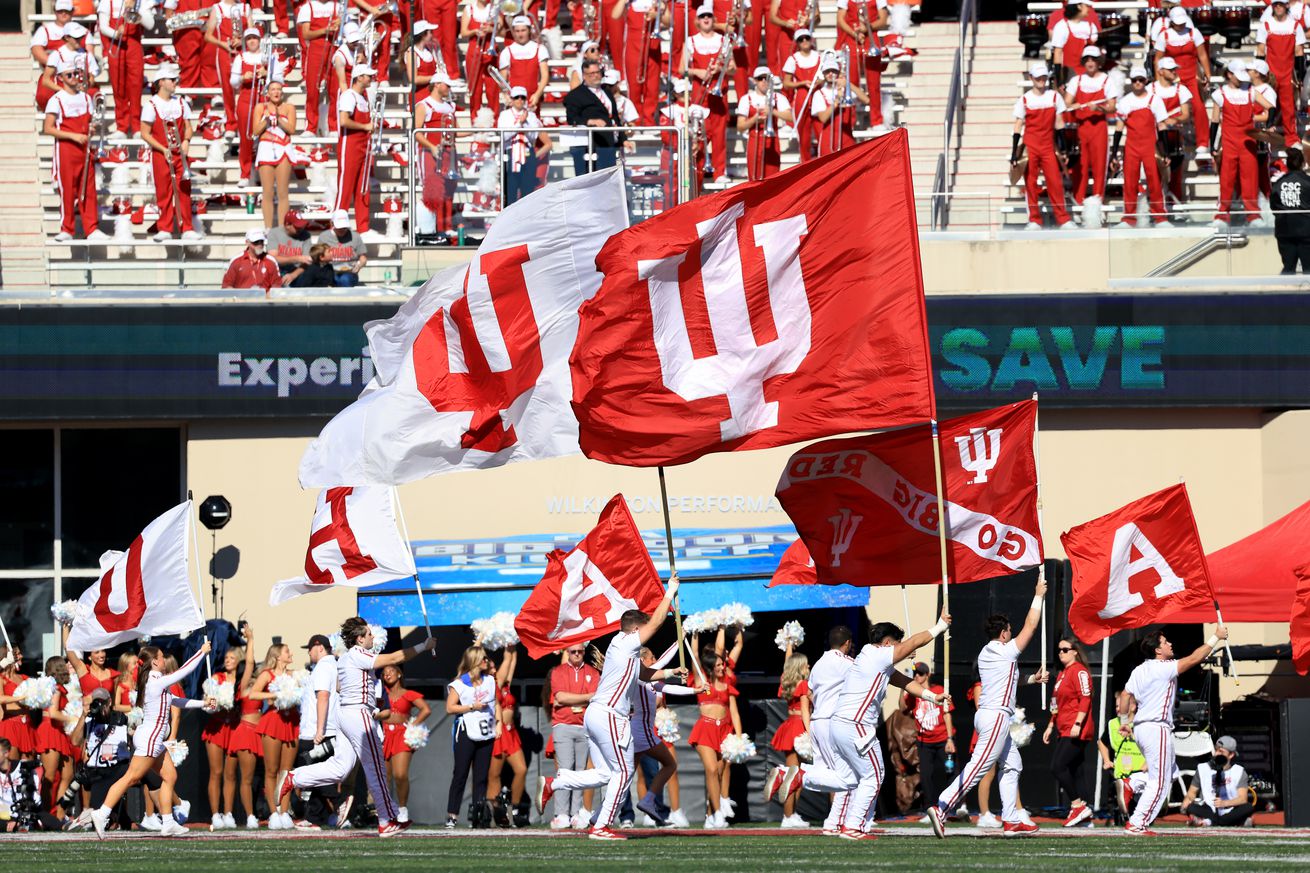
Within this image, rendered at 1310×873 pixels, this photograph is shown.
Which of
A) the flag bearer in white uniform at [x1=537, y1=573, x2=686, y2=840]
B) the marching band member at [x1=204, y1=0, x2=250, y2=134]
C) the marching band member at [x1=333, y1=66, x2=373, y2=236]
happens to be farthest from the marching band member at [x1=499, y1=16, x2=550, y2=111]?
the flag bearer in white uniform at [x1=537, y1=573, x2=686, y2=840]

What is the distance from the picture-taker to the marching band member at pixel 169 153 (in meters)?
25.3

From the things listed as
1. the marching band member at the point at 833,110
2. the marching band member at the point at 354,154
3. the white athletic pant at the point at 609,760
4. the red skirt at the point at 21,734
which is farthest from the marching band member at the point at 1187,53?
the red skirt at the point at 21,734

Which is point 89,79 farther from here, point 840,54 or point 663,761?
point 663,761

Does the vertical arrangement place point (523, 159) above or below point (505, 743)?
above

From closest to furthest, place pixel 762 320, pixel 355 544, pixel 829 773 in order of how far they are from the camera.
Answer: pixel 762 320
pixel 829 773
pixel 355 544

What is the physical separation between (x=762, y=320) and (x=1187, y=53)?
12855 millimetres

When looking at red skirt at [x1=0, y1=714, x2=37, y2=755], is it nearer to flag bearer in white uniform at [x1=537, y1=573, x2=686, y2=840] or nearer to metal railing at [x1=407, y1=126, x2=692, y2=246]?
metal railing at [x1=407, y1=126, x2=692, y2=246]

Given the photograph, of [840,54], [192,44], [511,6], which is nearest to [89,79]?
[192,44]

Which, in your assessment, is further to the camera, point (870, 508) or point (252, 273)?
point (252, 273)

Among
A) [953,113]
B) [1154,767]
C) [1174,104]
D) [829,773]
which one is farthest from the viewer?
[953,113]

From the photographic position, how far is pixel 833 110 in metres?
25.0

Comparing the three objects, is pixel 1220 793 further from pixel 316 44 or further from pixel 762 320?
pixel 316 44

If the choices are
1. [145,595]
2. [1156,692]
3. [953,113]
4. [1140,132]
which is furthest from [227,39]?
[1156,692]

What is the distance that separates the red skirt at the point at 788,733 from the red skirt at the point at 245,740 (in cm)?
448
